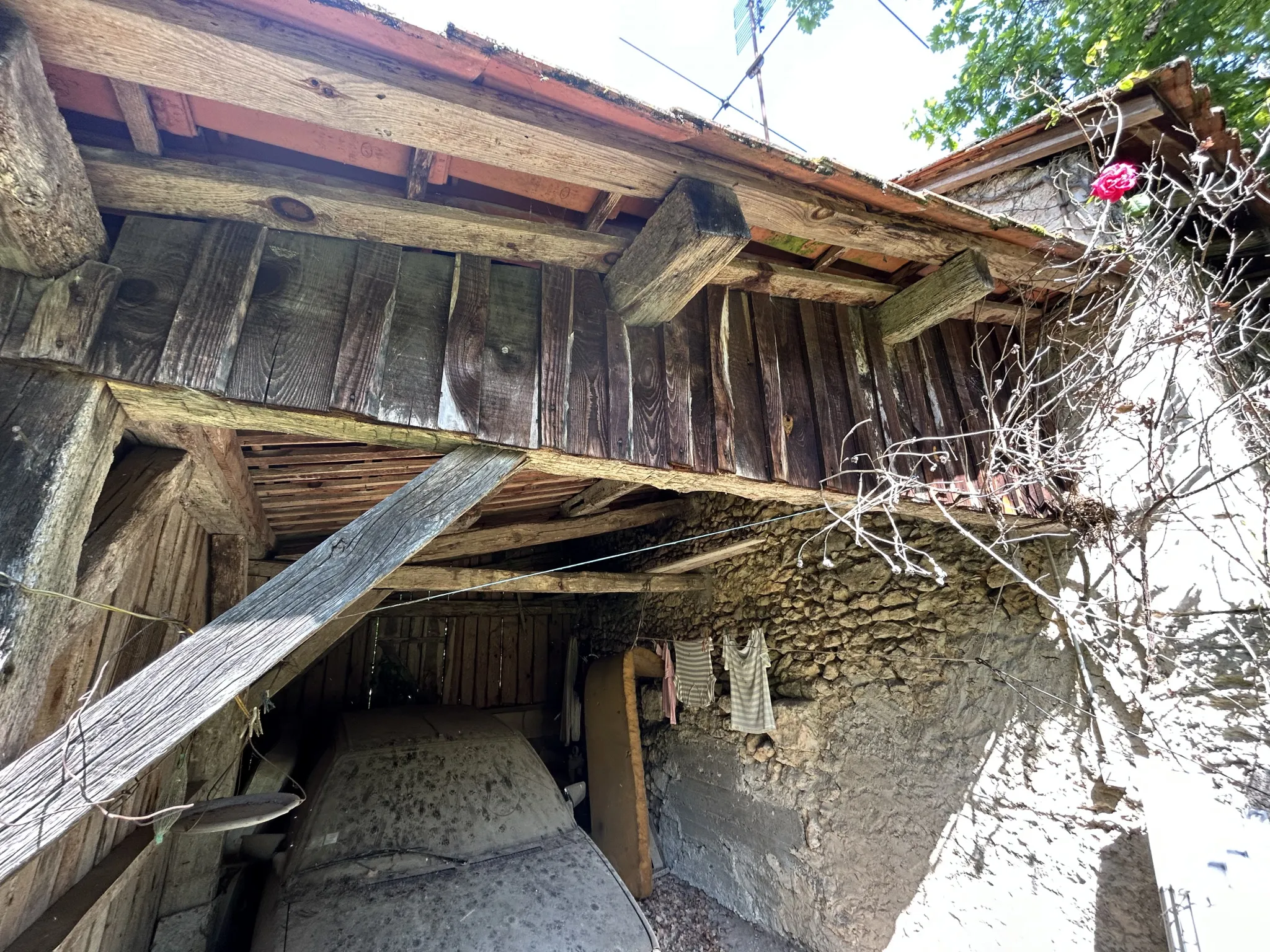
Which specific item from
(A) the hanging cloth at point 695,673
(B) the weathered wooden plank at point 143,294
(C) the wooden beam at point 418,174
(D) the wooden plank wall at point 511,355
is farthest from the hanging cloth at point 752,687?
(B) the weathered wooden plank at point 143,294

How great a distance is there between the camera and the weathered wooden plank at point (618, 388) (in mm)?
1826

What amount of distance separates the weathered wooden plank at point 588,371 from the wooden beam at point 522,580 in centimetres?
157

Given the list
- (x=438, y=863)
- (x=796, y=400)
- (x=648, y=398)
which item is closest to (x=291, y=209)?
(x=648, y=398)

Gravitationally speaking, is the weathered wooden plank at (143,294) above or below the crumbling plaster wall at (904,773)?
above

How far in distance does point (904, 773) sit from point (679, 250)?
316cm

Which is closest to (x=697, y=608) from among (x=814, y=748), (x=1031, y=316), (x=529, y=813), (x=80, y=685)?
(x=814, y=748)

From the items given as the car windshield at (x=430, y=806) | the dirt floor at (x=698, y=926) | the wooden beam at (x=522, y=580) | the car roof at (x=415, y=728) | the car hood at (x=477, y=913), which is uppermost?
the wooden beam at (x=522, y=580)

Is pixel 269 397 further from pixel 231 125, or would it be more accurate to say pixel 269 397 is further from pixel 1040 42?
pixel 1040 42

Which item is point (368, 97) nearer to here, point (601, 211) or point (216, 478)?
point (601, 211)

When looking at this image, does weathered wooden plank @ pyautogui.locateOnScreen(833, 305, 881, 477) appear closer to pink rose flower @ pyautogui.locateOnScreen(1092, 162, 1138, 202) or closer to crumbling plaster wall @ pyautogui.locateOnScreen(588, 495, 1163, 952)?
pink rose flower @ pyautogui.locateOnScreen(1092, 162, 1138, 202)

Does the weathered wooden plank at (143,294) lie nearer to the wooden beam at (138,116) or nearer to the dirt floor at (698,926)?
the wooden beam at (138,116)

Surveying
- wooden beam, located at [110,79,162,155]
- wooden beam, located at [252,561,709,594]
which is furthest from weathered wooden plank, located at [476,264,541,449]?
wooden beam, located at [252,561,709,594]

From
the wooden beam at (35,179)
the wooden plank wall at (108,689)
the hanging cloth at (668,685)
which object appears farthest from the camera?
the hanging cloth at (668,685)

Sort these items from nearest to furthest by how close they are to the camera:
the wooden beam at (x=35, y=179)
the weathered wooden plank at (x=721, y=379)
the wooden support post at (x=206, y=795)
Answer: the wooden beam at (x=35, y=179) → the weathered wooden plank at (x=721, y=379) → the wooden support post at (x=206, y=795)
